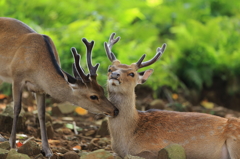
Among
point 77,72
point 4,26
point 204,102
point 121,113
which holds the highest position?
point 4,26

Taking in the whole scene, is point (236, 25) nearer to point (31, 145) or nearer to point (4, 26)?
point (4, 26)

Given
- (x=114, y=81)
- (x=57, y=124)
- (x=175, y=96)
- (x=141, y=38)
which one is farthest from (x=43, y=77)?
(x=141, y=38)

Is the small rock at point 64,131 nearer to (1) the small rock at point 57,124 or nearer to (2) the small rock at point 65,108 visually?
(1) the small rock at point 57,124

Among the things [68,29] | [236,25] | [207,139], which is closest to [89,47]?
[207,139]

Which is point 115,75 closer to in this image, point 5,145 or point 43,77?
point 43,77

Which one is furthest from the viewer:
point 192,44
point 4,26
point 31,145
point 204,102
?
point 192,44

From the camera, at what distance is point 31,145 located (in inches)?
174

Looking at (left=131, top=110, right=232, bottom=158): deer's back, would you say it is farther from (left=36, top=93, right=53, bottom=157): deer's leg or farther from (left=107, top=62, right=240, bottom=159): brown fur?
(left=36, top=93, right=53, bottom=157): deer's leg

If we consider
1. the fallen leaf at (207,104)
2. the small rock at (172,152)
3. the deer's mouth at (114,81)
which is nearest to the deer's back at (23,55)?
the deer's mouth at (114,81)

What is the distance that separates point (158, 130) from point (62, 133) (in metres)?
1.74

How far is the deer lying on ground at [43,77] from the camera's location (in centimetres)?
472

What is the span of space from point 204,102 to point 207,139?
5.10m

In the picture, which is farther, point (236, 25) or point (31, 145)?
point (236, 25)

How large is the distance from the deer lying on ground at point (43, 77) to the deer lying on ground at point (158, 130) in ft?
0.65
